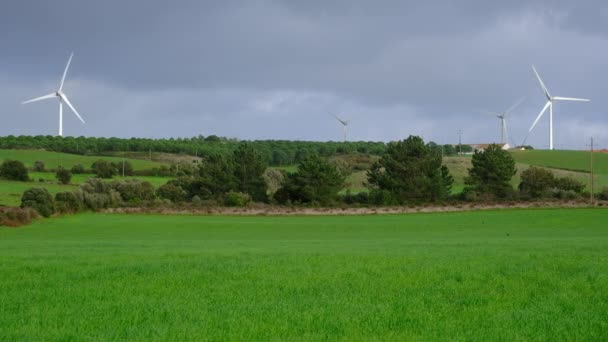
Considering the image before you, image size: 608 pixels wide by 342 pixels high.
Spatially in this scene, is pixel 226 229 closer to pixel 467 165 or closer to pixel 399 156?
pixel 399 156

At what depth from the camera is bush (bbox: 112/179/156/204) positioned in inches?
3327

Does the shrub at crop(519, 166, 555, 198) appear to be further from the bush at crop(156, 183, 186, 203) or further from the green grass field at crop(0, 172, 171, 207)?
the green grass field at crop(0, 172, 171, 207)

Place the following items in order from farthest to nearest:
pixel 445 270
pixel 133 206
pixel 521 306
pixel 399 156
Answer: pixel 399 156
pixel 133 206
pixel 445 270
pixel 521 306

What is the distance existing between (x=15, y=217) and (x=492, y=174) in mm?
58450

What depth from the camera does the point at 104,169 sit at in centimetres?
10869

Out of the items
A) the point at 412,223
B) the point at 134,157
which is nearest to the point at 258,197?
the point at 412,223

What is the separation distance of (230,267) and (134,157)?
125m

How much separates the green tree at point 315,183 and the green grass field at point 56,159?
4262cm

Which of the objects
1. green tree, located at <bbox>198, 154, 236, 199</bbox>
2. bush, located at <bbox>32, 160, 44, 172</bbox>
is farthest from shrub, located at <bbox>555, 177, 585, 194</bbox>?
bush, located at <bbox>32, 160, 44, 172</bbox>

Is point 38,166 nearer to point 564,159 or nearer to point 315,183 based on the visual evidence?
point 315,183

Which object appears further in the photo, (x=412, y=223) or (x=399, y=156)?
(x=399, y=156)

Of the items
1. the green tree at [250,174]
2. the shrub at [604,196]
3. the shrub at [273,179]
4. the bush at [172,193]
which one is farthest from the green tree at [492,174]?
the bush at [172,193]

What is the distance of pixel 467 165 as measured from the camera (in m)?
128

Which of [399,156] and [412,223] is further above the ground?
[399,156]
